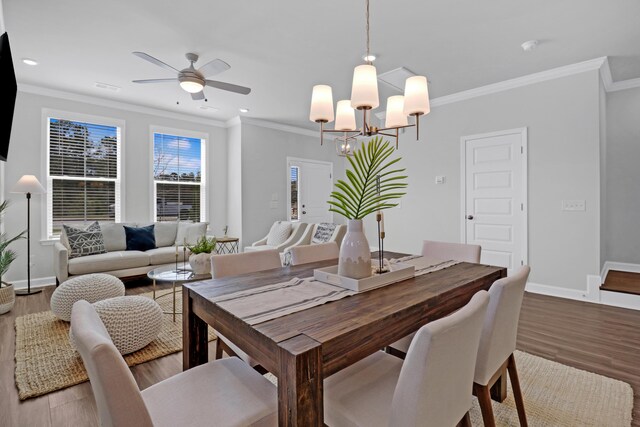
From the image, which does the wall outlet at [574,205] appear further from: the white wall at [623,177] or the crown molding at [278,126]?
the crown molding at [278,126]

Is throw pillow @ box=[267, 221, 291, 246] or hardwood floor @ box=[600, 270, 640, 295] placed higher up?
throw pillow @ box=[267, 221, 291, 246]

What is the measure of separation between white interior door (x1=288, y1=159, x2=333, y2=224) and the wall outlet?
4450 millimetres

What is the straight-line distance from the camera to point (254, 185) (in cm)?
591

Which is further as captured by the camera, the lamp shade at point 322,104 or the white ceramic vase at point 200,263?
the white ceramic vase at point 200,263

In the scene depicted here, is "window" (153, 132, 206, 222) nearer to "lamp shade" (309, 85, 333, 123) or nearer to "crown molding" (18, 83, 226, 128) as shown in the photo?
"crown molding" (18, 83, 226, 128)

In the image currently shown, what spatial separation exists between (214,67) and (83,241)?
9.63 feet

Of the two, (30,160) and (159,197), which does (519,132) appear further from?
(30,160)

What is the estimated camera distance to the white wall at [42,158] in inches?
161

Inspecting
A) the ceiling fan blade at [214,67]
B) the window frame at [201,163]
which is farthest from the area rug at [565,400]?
the window frame at [201,163]

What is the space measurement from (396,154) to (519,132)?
6.06 feet

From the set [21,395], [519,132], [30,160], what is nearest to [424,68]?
[519,132]

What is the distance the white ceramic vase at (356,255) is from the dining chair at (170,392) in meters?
0.60

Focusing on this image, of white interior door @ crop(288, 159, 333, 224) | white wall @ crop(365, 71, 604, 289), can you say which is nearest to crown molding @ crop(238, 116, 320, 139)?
white interior door @ crop(288, 159, 333, 224)

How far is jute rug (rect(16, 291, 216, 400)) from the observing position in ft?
6.48
